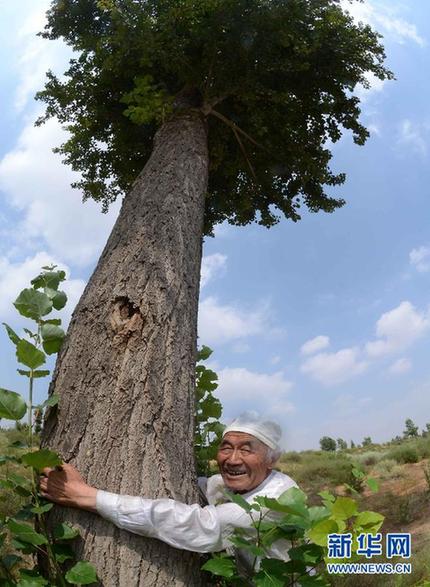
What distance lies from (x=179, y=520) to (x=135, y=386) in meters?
0.80

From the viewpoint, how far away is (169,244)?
374 centimetres

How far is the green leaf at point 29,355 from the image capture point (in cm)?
241

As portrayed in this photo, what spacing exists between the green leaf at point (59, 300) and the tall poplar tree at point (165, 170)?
1.16 ft

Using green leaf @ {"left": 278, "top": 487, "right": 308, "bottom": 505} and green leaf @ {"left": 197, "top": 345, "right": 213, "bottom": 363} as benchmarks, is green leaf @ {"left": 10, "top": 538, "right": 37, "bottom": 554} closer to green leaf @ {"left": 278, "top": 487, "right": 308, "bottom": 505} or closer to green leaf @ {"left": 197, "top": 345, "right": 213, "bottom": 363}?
green leaf @ {"left": 278, "top": 487, "right": 308, "bottom": 505}

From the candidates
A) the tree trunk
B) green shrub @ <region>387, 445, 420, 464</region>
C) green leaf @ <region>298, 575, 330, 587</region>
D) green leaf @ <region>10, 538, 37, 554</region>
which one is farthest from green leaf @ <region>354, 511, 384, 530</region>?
green shrub @ <region>387, 445, 420, 464</region>

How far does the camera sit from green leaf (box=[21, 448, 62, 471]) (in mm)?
2143

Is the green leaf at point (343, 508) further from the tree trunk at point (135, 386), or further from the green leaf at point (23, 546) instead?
the green leaf at point (23, 546)

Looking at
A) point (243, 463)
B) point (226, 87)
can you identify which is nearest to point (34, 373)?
point (243, 463)

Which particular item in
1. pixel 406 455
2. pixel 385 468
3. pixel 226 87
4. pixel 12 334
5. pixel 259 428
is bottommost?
pixel 259 428

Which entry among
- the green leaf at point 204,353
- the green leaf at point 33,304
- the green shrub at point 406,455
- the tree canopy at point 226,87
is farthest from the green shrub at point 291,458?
the green leaf at point 33,304

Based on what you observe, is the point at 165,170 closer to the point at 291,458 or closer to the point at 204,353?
the point at 204,353

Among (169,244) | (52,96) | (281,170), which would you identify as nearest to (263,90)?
(281,170)

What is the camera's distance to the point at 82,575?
6.95 ft

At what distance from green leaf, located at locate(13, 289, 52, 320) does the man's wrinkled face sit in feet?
3.68
